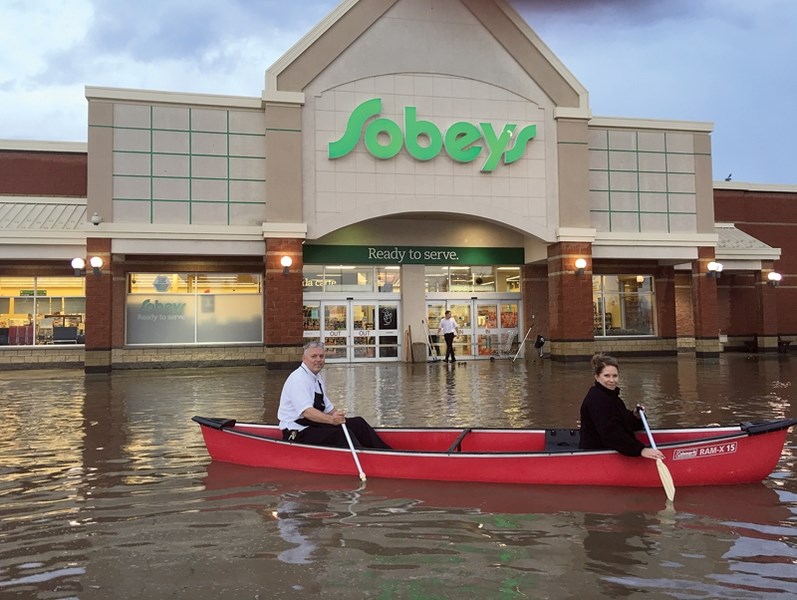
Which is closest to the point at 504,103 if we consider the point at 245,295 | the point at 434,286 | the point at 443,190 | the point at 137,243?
the point at 443,190

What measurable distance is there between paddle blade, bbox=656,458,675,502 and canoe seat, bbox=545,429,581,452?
1038 mm

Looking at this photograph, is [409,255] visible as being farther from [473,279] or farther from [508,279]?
[508,279]

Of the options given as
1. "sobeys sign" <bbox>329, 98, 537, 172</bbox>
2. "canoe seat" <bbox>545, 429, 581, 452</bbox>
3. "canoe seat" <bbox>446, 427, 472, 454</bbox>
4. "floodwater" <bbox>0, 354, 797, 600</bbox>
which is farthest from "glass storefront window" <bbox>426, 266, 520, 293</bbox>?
"canoe seat" <bbox>545, 429, 581, 452</bbox>

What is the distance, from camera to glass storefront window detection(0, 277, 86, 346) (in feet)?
72.8

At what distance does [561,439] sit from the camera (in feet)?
22.1

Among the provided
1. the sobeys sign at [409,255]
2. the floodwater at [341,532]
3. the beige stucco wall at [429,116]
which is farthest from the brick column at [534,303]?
the floodwater at [341,532]

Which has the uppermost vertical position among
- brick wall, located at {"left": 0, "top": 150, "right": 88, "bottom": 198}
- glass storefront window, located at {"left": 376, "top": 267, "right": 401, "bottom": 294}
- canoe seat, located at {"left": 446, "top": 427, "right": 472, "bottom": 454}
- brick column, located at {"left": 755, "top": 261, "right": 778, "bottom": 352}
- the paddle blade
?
brick wall, located at {"left": 0, "top": 150, "right": 88, "bottom": 198}

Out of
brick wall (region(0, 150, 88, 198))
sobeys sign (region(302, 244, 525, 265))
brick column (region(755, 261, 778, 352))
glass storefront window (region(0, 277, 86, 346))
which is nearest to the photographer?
glass storefront window (region(0, 277, 86, 346))

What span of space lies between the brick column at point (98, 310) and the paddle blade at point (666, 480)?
17.7 metres

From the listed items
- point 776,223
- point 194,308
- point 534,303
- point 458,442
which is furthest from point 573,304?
point 458,442

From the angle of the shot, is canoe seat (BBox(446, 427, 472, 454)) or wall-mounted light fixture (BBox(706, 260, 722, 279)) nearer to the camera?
canoe seat (BBox(446, 427, 472, 454))

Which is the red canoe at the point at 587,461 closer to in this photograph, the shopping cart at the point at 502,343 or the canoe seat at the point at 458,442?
the canoe seat at the point at 458,442

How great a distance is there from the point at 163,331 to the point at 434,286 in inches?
397

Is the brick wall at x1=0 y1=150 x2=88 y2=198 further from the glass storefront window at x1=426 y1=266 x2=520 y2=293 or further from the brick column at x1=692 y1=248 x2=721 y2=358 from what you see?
the brick column at x1=692 y1=248 x2=721 y2=358
